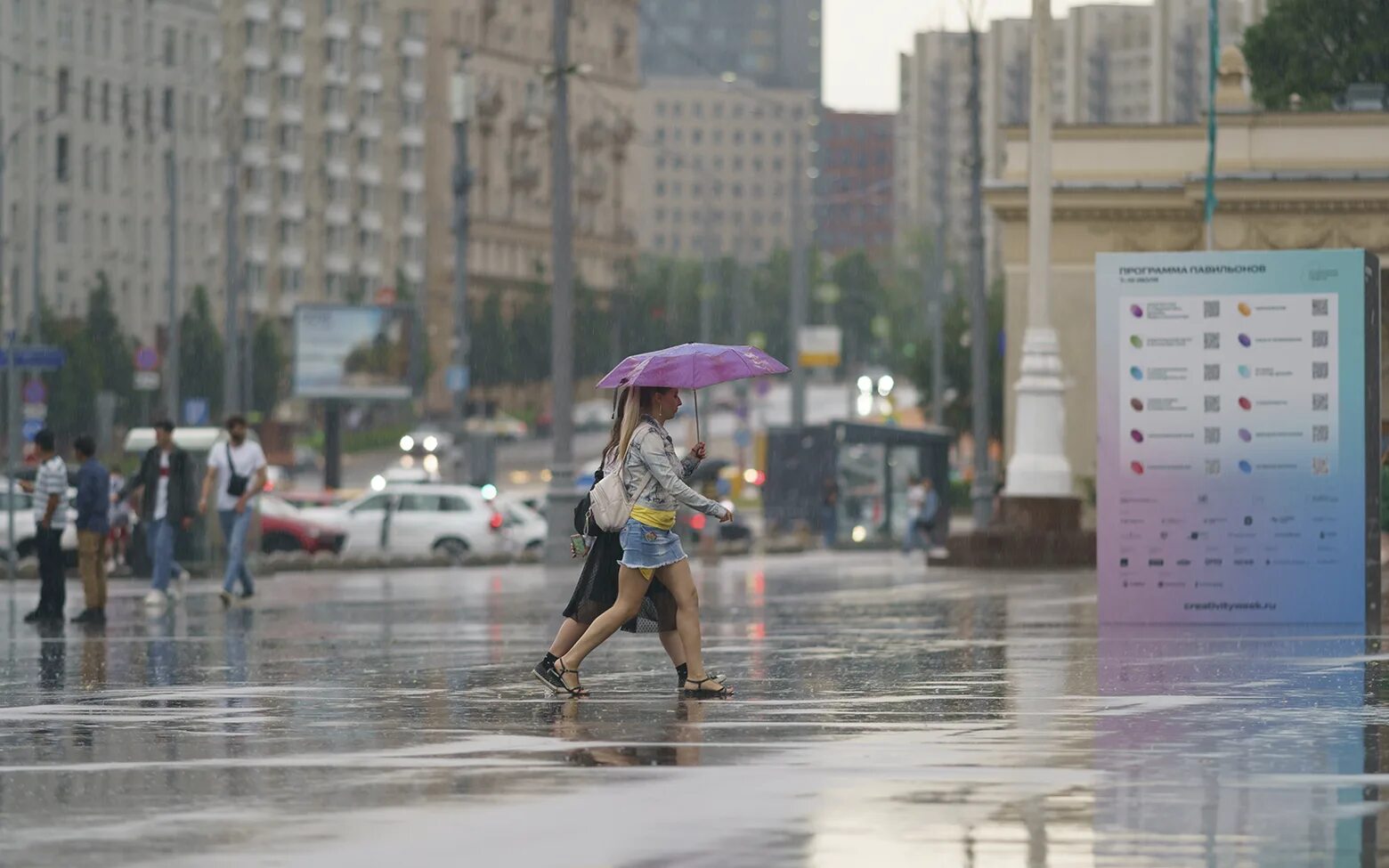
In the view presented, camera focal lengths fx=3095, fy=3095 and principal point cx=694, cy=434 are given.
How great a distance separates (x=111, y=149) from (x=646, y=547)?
109m

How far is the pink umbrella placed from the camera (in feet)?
50.4

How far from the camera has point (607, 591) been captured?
52.1 feet

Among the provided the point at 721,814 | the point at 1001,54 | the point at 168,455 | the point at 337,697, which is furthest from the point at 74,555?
the point at 1001,54

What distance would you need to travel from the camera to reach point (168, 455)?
1163 inches

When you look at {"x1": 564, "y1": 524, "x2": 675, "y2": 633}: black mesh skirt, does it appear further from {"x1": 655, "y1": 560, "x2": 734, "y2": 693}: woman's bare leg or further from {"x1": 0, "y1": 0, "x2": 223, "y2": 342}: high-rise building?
{"x1": 0, "y1": 0, "x2": 223, "y2": 342}: high-rise building

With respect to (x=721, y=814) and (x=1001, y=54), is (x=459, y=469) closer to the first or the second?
(x=721, y=814)

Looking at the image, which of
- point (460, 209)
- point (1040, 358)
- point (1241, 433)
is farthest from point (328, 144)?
point (1241, 433)

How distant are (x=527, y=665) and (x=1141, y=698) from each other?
16.2ft

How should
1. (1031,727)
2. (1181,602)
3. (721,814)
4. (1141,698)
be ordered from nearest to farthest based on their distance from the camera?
(721,814) < (1031,727) < (1141,698) < (1181,602)

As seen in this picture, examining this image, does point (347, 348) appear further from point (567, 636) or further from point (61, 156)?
point (567, 636)

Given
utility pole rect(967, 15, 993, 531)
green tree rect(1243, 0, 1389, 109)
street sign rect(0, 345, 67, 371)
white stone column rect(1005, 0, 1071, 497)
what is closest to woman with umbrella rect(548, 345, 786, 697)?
white stone column rect(1005, 0, 1071, 497)

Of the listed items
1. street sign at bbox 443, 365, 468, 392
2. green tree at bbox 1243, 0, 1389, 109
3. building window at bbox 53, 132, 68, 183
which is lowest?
street sign at bbox 443, 365, 468, 392

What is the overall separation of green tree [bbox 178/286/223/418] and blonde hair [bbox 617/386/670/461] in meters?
101

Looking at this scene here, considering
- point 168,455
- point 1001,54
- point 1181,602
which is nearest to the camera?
point 1181,602
